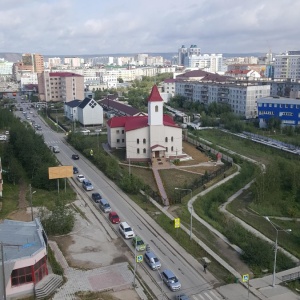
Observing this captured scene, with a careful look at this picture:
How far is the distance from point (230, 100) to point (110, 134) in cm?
3241

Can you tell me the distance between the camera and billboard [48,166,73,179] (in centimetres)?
2888

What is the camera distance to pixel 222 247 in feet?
70.8

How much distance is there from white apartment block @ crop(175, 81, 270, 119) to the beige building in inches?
958

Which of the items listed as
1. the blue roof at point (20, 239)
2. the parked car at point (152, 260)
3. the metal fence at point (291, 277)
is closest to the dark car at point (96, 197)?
the blue roof at point (20, 239)

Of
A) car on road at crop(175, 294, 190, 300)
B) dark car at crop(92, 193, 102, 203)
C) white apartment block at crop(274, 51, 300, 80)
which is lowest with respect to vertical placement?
car on road at crop(175, 294, 190, 300)

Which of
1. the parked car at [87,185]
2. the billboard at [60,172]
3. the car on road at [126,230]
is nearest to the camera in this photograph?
the car on road at [126,230]

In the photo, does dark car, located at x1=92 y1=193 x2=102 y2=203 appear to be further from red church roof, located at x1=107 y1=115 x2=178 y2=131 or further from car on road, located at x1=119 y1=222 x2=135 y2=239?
red church roof, located at x1=107 y1=115 x2=178 y2=131

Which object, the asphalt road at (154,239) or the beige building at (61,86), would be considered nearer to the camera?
the asphalt road at (154,239)

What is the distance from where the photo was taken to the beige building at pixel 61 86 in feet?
281

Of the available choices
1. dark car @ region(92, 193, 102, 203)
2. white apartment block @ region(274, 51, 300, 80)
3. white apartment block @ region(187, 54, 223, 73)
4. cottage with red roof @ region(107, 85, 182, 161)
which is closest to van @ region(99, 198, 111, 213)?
dark car @ region(92, 193, 102, 203)

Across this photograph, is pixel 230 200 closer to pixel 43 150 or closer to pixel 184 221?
pixel 184 221

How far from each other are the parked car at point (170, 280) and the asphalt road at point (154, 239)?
0.67ft

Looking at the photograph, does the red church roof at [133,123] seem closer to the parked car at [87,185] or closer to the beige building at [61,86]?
the parked car at [87,185]

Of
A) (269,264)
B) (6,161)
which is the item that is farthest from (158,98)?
(269,264)
